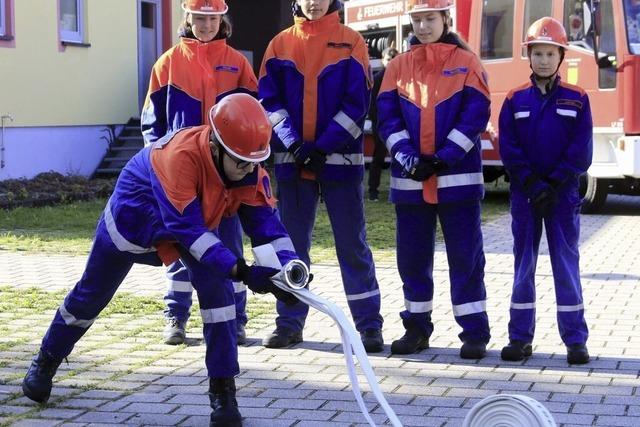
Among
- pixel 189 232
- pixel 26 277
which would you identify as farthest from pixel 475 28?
pixel 189 232

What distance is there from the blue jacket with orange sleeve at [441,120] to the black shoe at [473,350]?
0.81 metres

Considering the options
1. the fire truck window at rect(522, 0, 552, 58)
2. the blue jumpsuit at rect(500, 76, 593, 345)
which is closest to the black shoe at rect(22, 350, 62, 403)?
the blue jumpsuit at rect(500, 76, 593, 345)

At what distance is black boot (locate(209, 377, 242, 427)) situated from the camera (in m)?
5.07

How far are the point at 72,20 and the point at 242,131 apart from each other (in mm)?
14311

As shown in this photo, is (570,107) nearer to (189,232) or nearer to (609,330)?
(609,330)

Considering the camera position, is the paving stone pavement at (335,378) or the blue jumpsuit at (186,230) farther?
the paving stone pavement at (335,378)

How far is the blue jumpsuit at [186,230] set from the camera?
16.1ft

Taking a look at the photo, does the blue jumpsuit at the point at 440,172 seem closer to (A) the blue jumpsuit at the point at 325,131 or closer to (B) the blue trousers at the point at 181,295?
(A) the blue jumpsuit at the point at 325,131

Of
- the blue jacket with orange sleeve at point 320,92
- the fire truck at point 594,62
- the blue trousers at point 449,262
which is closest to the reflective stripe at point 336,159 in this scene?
the blue jacket with orange sleeve at point 320,92

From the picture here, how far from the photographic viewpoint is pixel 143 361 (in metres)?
6.45

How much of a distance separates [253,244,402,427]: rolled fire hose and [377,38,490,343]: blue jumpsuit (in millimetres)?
1800

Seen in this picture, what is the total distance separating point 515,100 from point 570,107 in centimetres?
32

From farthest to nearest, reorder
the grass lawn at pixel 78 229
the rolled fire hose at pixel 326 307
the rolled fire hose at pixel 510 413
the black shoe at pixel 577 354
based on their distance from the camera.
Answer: the grass lawn at pixel 78 229 → the black shoe at pixel 577 354 → the rolled fire hose at pixel 326 307 → the rolled fire hose at pixel 510 413

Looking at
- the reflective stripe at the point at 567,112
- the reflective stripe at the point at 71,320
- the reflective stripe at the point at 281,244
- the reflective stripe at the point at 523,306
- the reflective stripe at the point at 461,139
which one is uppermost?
the reflective stripe at the point at 567,112
